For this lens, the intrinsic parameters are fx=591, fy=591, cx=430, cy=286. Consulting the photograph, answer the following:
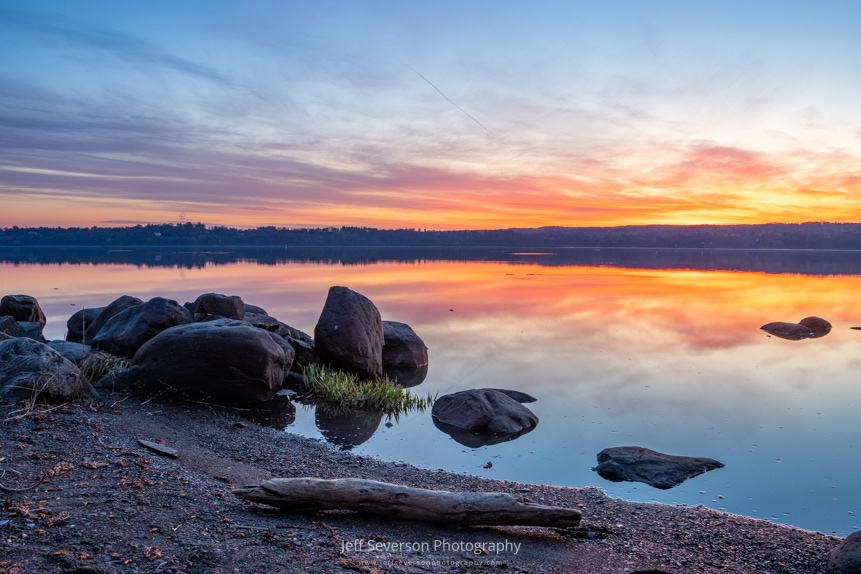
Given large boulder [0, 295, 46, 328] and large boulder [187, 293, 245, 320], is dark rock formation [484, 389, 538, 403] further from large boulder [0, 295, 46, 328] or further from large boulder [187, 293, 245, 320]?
large boulder [0, 295, 46, 328]

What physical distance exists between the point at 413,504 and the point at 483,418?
5193mm

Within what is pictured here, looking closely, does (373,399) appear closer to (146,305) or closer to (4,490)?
(146,305)

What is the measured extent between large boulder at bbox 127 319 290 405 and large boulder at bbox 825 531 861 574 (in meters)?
9.30

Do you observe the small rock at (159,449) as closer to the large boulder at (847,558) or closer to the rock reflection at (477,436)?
the rock reflection at (477,436)

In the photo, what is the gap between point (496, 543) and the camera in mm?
5656

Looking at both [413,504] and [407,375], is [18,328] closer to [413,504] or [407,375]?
[407,375]

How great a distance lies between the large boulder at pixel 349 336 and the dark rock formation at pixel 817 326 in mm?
17213

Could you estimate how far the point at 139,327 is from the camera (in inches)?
543

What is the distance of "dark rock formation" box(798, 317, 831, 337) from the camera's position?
877 inches

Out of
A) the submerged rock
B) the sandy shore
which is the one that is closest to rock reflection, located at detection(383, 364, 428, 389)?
the sandy shore

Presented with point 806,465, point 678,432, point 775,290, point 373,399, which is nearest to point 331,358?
point 373,399

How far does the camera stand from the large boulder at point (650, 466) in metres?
8.52

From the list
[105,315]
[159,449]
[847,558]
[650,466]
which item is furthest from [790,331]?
[105,315]

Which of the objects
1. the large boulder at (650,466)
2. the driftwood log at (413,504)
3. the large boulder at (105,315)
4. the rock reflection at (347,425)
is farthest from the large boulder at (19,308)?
the large boulder at (650,466)
